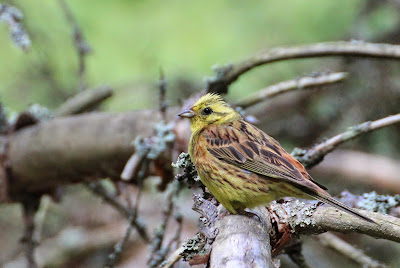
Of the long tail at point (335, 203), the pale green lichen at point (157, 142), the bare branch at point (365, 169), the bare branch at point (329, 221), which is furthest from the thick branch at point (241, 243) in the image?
the bare branch at point (365, 169)

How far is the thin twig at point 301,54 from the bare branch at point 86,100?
1.37m

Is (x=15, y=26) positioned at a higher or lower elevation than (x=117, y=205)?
higher

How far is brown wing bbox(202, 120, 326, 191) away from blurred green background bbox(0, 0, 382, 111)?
2.21 m

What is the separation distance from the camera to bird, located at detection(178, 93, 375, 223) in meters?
2.73

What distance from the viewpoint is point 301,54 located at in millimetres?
3572

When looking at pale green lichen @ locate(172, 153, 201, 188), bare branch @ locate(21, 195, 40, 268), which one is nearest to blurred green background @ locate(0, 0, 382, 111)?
bare branch @ locate(21, 195, 40, 268)

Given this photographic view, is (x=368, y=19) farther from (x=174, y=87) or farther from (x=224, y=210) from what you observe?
(x=224, y=210)

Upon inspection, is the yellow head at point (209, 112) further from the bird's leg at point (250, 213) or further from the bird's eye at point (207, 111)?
the bird's leg at point (250, 213)

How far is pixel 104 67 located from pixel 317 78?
3109 millimetres

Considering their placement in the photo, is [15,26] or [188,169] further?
[15,26]

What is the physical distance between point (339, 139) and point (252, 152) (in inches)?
20.1

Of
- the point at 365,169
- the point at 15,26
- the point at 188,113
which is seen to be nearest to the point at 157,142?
the point at 188,113

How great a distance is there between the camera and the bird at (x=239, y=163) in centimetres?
273

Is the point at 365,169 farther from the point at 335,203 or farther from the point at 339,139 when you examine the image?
the point at 335,203
